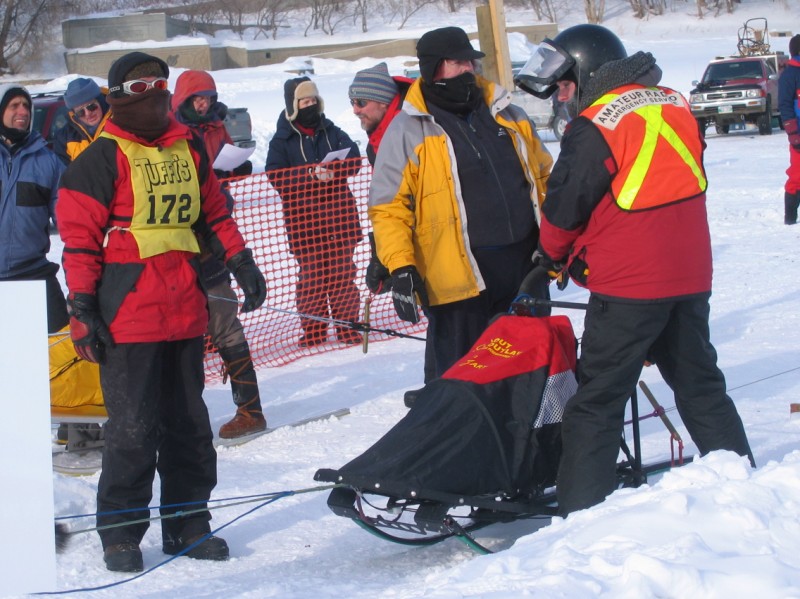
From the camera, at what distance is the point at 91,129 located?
5.40 meters

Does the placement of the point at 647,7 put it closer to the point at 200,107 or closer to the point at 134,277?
the point at 200,107

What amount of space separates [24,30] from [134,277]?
1608 inches

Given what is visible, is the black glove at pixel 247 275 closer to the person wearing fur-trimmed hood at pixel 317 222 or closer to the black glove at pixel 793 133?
the person wearing fur-trimmed hood at pixel 317 222

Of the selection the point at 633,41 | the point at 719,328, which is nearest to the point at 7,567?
the point at 719,328

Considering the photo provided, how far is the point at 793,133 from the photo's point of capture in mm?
9953

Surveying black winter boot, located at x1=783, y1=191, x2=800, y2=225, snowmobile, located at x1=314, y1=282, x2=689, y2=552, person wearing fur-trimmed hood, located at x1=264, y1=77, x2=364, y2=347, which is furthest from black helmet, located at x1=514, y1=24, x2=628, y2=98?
black winter boot, located at x1=783, y1=191, x2=800, y2=225

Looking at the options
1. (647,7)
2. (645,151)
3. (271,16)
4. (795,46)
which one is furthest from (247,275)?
(647,7)

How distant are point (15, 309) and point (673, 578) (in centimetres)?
174

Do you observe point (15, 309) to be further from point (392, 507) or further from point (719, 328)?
point (719, 328)

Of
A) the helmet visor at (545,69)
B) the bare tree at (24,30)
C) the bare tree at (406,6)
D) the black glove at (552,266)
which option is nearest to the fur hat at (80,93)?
the helmet visor at (545,69)

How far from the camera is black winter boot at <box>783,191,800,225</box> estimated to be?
982 cm

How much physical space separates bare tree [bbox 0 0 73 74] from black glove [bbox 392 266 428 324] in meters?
38.2

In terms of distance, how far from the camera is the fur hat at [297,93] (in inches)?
272

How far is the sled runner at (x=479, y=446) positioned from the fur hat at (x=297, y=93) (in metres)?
3.61
